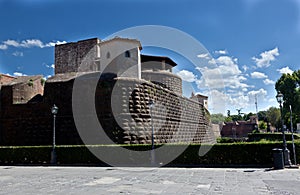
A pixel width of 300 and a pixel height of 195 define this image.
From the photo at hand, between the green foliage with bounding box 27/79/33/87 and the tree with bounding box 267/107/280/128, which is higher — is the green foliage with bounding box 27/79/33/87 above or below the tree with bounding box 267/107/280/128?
above

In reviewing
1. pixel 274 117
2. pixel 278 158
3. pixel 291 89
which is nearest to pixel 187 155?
pixel 278 158

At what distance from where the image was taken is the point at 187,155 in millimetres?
14938

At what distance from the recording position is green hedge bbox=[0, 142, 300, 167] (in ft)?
45.2

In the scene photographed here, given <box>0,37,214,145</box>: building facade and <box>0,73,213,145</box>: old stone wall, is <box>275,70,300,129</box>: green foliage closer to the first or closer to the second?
<box>0,37,214,145</box>: building facade

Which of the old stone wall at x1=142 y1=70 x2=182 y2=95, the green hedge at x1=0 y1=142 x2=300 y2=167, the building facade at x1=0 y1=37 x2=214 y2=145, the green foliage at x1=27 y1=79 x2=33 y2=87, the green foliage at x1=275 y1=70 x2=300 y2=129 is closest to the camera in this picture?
the green hedge at x1=0 y1=142 x2=300 y2=167

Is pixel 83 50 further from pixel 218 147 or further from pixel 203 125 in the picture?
pixel 218 147

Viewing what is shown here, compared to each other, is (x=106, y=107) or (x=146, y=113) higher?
(x=106, y=107)

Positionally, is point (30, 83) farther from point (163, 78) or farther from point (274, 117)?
point (274, 117)

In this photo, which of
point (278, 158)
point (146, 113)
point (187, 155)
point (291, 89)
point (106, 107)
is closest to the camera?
point (278, 158)

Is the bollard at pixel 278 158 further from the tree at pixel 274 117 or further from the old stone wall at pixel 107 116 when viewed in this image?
the tree at pixel 274 117

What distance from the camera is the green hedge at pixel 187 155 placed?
1377cm

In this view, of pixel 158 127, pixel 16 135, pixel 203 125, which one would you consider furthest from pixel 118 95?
pixel 203 125

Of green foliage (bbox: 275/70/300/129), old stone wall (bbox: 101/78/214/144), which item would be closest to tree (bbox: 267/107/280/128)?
green foliage (bbox: 275/70/300/129)

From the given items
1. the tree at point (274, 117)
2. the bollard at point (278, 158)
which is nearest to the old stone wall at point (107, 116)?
the bollard at point (278, 158)
